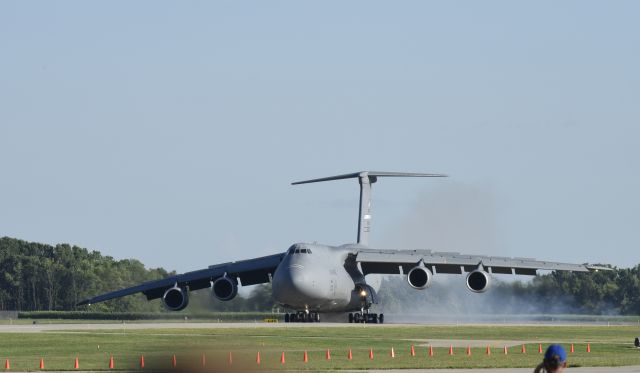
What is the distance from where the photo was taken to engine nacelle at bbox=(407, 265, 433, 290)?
64188 mm

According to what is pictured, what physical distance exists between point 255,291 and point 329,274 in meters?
11.1

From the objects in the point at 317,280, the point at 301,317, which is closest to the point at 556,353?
the point at 317,280

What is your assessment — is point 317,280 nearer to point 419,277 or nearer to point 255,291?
point 419,277

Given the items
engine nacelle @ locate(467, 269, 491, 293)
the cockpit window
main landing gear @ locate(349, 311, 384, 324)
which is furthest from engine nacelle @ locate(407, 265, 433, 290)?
the cockpit window

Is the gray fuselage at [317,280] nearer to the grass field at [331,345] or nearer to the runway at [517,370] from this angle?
the grass field at [331,345]

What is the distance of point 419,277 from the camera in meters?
64.5

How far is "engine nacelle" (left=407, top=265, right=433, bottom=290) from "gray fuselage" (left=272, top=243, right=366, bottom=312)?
325 cm

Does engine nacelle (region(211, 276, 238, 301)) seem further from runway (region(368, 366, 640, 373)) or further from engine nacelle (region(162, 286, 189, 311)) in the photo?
runway (region(368, 366, 640, 373))

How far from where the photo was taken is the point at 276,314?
8056 cm

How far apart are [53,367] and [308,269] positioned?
30.4m

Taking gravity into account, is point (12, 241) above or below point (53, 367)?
above

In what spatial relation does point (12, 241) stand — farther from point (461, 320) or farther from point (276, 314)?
point (461, 320)

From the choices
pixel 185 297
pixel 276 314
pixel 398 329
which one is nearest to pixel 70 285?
pixel 276 314

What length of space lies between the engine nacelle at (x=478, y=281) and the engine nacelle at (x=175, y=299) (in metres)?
14.2
